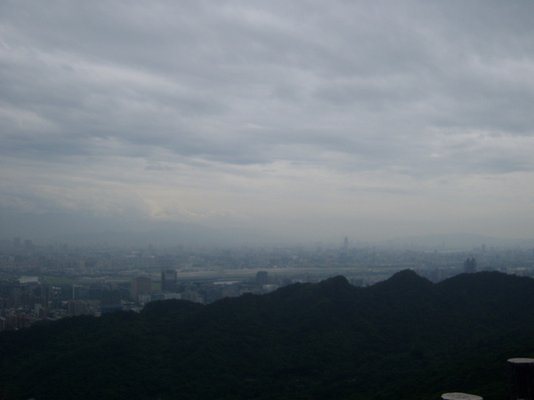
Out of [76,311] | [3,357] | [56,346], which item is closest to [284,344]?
[56,346]

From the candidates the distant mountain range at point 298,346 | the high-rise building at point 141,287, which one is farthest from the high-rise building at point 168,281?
the distant mountain range at point 298,346

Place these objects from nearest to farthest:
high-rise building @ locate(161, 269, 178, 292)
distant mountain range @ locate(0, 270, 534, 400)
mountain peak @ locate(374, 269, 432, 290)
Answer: distant mountain range @ locate(0, 270, 534, 400) → mountain peak @ locate(374, 269, 432, 290) → high-rise building @ locate(161, 269, 178, 292)

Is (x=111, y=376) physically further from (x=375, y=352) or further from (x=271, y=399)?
(x=375, y=352)

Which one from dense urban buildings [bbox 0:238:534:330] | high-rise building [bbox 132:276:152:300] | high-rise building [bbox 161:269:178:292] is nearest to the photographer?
dense urban buildings [bbox 0:238:534:330]

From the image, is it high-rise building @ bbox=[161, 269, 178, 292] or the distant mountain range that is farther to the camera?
high-rise building @ bbox=[161, 269, 178, 292]

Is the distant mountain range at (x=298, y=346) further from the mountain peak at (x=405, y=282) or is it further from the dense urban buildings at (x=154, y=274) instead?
the dense urban buildings at (x=154, y=274)

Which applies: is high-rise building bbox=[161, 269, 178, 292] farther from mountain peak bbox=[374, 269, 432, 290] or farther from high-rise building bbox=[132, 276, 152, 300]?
mountain peak bbox=[374, 269, 432, 290]

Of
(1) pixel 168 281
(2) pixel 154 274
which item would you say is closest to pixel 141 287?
(1) pixel 168 281

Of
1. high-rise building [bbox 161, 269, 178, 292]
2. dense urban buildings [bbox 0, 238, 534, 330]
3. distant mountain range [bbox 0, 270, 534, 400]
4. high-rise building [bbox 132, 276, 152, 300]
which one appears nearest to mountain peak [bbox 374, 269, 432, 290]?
distant mountain range [bbox 0, 270, 534, 400]

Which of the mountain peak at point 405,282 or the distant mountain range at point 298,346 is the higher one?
the mountain peak at point 405,282
